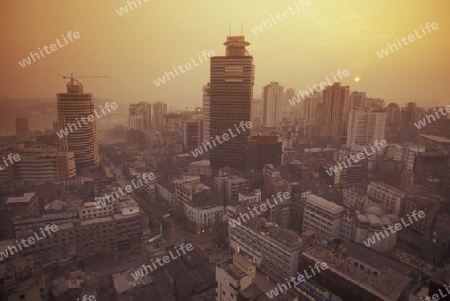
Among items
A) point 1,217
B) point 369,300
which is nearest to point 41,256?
point 1,217

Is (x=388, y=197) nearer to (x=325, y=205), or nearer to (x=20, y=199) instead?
(x=325, y=205)

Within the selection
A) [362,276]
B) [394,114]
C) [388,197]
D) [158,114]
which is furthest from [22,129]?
[394,114]

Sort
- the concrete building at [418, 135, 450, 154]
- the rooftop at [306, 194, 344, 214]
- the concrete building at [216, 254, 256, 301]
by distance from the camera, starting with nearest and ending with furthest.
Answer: the concrete building at [216, 254, 256, 301] → the rooftop at [306, 194, 344, 214] → the concrete building at [418, 135, 450, 154]

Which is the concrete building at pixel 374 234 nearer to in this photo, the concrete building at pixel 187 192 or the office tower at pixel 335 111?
the concrete building at pixel 187 192

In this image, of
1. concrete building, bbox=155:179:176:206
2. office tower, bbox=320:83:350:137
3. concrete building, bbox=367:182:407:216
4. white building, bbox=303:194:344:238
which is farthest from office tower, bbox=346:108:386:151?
concrete building, bbox=155:179:176:206

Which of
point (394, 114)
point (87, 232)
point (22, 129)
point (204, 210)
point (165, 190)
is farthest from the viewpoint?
point (394, 114)

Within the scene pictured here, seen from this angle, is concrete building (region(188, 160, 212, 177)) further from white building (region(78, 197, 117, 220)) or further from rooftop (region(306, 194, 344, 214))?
rooftop (region(306, 194, 344, 214))

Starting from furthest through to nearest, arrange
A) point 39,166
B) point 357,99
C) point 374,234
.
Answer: point 357,99
point 39,166
point 374,234
